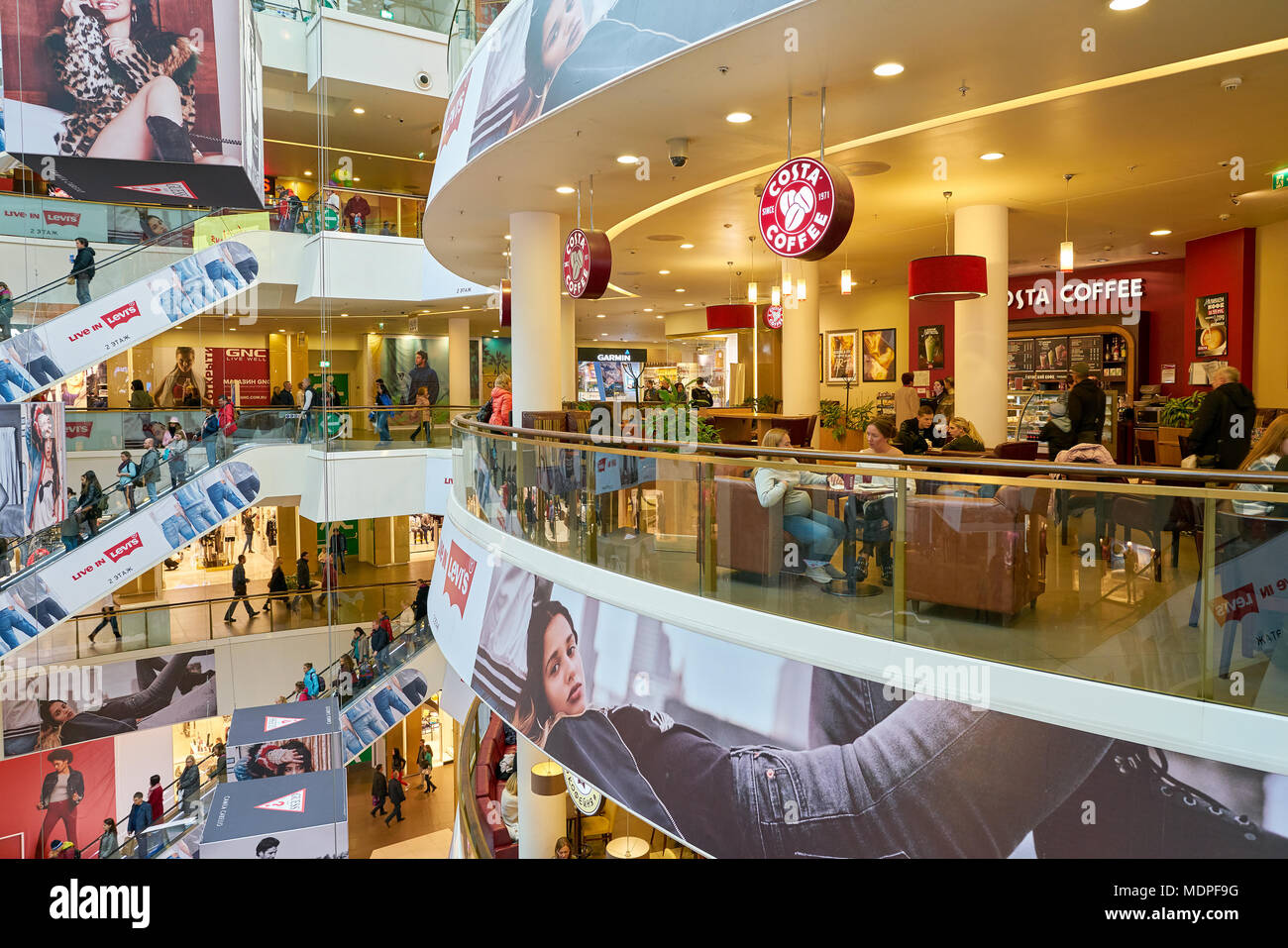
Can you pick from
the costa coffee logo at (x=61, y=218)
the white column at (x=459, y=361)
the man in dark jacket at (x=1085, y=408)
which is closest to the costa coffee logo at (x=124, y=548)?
the costa coffee logo at (x=61, y=218)

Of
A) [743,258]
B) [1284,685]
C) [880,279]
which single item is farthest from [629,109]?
[880,279]

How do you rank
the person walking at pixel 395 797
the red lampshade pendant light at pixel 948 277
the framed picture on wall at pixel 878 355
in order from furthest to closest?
the framed picture on wall at pixel 878 355, the person walking at pixel 395 797, the red lampshade pendant light at pixel 948 277

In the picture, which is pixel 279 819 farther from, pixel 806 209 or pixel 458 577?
pixel 806 209

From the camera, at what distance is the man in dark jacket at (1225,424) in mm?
7098

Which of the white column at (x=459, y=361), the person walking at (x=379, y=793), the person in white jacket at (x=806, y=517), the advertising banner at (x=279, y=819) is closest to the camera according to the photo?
the person in white jacket at (x=806, y=517)

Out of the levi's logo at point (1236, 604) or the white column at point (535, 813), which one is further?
the white column at point (535, 813)

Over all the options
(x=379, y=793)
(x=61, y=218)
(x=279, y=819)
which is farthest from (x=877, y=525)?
(x=61, y=218)

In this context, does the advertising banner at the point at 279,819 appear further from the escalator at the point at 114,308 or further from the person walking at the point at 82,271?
the person walking at the point at 82,271

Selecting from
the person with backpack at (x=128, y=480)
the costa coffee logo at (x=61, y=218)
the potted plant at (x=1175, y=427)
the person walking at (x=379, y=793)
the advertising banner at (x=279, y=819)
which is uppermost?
the costa coffee logo at (x=61, y=218)

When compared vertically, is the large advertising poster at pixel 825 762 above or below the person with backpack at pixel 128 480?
below

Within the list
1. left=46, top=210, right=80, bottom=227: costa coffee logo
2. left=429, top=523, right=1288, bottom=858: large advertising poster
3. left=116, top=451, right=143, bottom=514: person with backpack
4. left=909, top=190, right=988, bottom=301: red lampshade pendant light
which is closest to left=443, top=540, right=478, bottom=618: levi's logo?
left=429, top=523, right=1288, bottom=858: large advertising poster

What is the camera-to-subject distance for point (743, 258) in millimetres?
13906

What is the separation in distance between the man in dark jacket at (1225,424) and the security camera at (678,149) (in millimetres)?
4875

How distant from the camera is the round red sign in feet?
18.6
